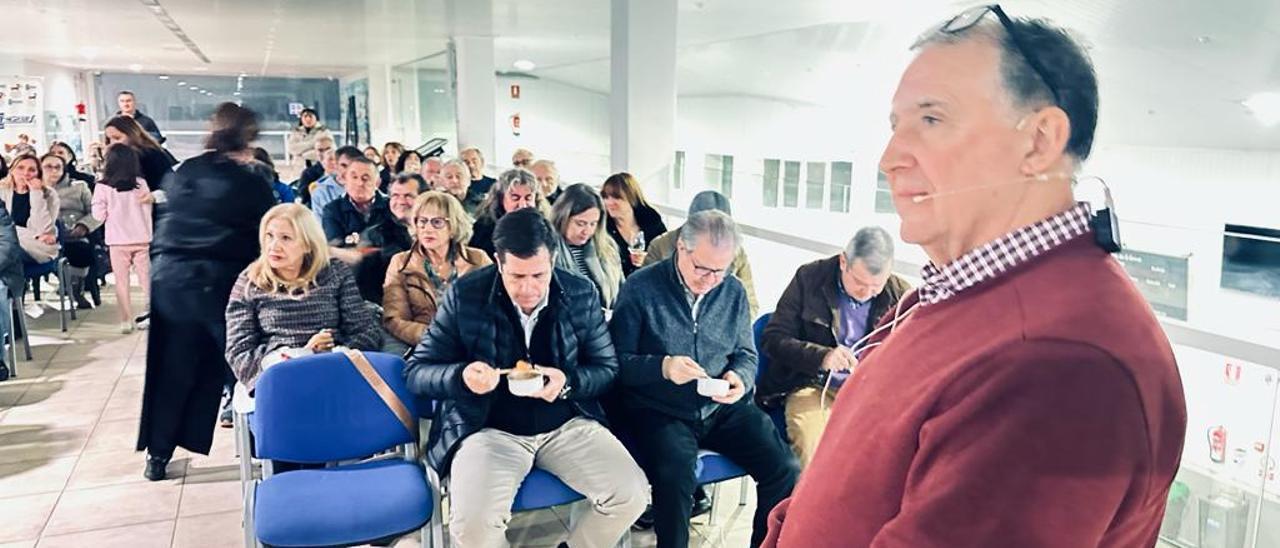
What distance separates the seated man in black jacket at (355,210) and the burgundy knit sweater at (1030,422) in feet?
13.1

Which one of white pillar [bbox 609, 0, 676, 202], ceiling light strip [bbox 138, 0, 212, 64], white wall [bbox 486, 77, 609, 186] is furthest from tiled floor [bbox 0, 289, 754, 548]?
white wall [bbox 486, 77, 609, 186]

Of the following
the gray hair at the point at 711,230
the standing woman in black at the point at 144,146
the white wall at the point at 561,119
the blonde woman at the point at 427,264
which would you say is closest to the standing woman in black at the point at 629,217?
the blonde woman at the point at 427,264

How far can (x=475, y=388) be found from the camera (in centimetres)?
238

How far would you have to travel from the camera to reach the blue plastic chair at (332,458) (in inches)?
84.7

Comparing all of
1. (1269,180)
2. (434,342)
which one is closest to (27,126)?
(434,342)

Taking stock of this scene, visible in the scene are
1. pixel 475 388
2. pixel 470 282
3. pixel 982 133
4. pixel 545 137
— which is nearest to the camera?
pixel 982 133

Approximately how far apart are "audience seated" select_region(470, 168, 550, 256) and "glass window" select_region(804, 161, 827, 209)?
954cm

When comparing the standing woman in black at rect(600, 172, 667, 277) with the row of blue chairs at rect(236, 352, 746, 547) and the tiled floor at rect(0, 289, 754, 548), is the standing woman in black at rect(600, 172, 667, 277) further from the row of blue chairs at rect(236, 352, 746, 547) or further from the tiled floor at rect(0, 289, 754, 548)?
the row of blue chairs at rect(236, 352, 746, 547)

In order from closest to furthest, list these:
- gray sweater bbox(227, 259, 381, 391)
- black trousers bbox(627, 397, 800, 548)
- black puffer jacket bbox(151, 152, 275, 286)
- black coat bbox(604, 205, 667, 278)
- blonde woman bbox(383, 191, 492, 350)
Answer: black trousers bbox(627, 397, 800, 548) < gray sweater bbox(227, 259, 381, 391) < black puffer jacket bbox(151, 152, 275, 286) < blonde woman bbox(383, 191, 492, 350) < black coat bbox(604, 205, 667, 278)

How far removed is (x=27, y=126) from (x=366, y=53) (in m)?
5.56

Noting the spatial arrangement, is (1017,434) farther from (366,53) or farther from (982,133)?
(366,53)

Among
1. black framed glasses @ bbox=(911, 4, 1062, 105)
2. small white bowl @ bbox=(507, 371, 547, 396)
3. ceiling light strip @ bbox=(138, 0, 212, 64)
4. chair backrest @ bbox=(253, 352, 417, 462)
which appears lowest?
chair backrest @ bbox=(253, 352, 417, 462)

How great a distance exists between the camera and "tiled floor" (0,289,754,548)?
3082 millimetres

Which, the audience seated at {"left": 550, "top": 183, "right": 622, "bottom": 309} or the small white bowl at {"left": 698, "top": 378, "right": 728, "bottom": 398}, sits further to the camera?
the audience seated at {"left": 550, "top": 183, "right": 622, "bottom": 309}
